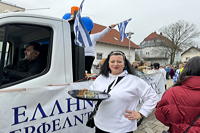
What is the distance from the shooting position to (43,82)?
184 centimetres

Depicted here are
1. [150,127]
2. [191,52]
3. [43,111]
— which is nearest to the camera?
[43,111]

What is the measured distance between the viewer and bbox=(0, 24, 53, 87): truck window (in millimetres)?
1664

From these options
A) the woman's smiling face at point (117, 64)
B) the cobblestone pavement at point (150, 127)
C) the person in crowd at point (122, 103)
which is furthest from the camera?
the cobblestone pavement at point (150, 127)

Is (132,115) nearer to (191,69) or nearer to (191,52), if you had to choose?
(191,69)

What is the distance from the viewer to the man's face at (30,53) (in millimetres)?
2037

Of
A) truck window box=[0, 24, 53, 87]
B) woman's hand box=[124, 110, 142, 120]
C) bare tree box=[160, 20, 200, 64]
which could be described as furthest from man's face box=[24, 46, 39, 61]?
bare tree box=[160, 20, 200, 64]

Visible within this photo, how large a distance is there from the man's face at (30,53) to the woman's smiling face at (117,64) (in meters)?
0.91

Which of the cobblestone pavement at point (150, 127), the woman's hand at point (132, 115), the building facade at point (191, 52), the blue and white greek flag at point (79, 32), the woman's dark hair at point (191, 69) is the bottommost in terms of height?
the cobblestone pavement at point (150, 127)

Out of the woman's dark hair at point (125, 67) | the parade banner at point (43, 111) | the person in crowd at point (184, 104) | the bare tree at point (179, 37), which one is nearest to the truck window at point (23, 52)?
the parade banner at point (43, 111)

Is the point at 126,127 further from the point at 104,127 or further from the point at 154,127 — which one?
the point at 154,127

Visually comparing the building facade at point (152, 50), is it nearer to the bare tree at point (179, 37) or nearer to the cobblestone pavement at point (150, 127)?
the bare tree at point (179, 37)

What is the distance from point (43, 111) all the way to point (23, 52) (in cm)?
76

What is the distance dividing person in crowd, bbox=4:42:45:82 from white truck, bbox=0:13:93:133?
5 centimetres

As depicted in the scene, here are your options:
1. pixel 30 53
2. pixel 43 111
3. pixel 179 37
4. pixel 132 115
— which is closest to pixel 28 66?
pixel 30 53
